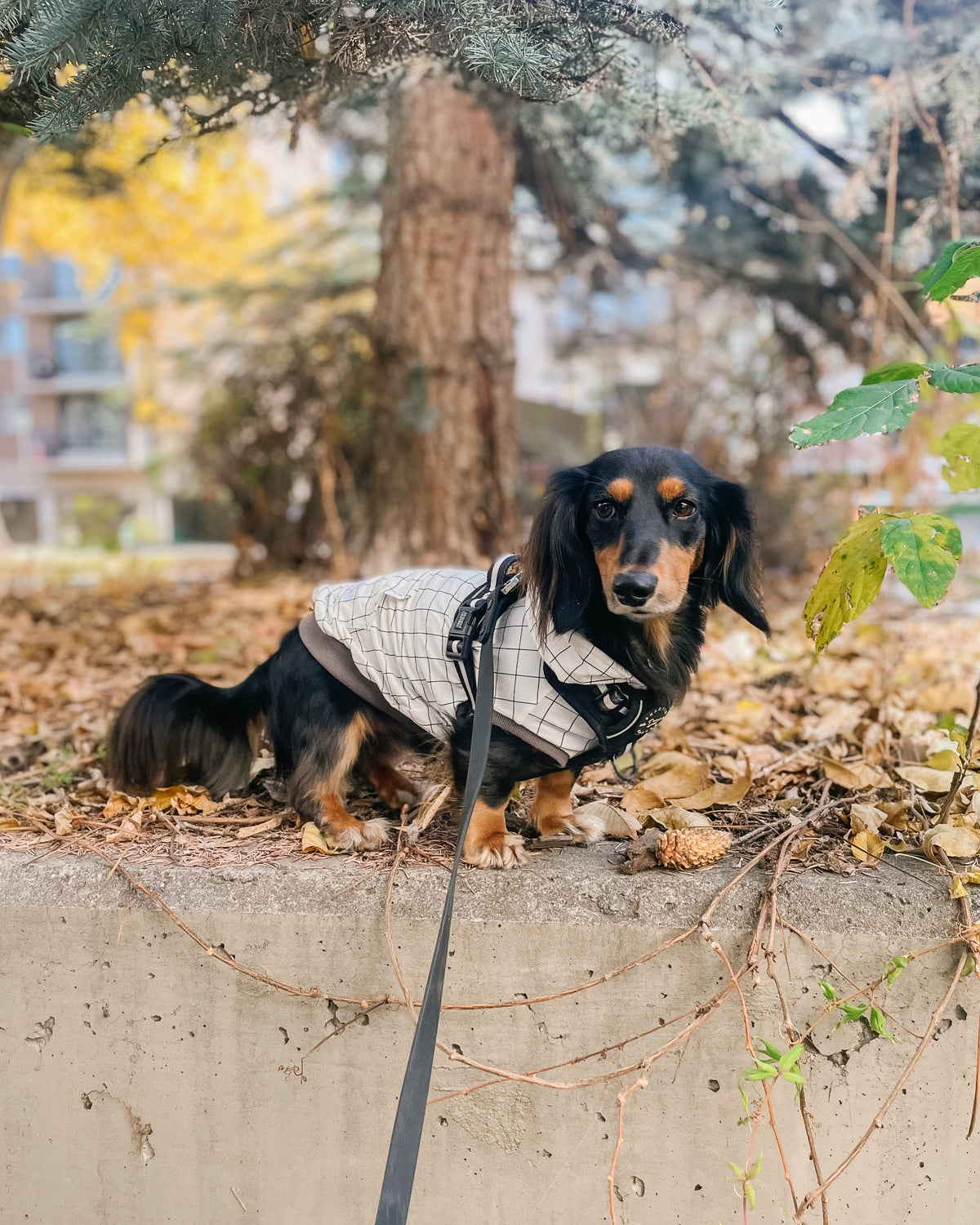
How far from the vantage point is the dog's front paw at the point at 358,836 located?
2033 millimetres

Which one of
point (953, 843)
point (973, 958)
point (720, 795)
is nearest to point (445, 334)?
point (720, 795)

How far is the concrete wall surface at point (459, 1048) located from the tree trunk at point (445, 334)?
3.68 m

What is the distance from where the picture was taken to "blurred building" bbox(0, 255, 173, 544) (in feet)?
114

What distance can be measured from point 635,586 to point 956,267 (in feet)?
2.49

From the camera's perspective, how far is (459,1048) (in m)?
1.71

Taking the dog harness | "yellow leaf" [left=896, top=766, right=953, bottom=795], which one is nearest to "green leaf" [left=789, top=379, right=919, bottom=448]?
the dog harness

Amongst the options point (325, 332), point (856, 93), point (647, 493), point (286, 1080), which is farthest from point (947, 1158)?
point (325, 332)

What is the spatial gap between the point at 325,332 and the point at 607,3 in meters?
5.70

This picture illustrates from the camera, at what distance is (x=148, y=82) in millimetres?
2111

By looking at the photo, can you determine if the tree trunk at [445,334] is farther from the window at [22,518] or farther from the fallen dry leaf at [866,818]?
the window at [22,518]

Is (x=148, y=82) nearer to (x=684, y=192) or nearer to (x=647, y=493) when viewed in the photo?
(x=647, y=493)

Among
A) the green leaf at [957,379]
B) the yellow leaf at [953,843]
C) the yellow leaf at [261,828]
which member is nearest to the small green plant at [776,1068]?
the yellow leaf at [953,843]

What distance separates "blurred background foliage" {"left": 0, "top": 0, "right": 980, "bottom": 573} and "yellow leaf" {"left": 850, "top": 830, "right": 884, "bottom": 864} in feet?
4.12

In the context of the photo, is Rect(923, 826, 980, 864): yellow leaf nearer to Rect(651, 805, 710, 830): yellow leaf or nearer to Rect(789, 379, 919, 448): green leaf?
Rect(651, 805, 710, 830): yellow leaf
